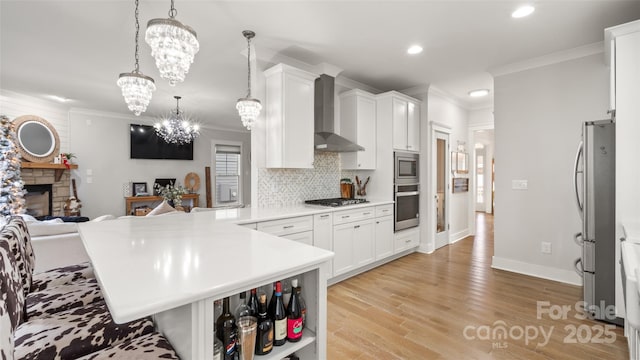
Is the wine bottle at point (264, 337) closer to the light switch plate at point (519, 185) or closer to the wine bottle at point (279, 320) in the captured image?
the wine bottle at point (279, 320)

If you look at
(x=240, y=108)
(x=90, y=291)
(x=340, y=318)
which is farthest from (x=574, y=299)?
(x=90, y=291)

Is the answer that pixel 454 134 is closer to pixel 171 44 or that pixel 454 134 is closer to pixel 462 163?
pixel 462 163

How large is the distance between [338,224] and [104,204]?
5561 millimetres

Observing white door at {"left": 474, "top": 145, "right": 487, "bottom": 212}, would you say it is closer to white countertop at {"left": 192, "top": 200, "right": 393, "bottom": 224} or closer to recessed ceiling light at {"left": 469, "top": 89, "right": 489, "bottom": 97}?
recessed ceiling light at {"left": 469, "top": 89, "right": 489, "bottom": 97}

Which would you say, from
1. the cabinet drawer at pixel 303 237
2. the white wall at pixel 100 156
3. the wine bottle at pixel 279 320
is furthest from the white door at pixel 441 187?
the white wall at pixel 100 156

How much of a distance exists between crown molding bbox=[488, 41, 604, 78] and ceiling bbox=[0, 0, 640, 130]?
0.11 m

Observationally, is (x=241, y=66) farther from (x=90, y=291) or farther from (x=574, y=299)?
(x=574, y=299)

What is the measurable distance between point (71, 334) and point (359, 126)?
3.46 metres

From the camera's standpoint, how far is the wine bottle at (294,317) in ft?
3.67

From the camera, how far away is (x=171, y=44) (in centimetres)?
149

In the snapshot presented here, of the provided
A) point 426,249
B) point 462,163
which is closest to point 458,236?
point 426,249

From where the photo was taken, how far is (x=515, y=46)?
3.10 meters

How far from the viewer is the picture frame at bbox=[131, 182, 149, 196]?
21.2ft

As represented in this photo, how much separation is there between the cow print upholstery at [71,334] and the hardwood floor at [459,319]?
4.34 ft
